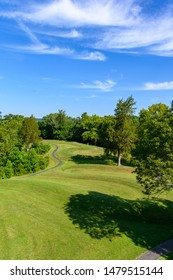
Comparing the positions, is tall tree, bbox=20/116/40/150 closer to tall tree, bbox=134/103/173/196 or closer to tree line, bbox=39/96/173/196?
tree line, bbox=39/96/173/196

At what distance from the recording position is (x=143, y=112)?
294ft

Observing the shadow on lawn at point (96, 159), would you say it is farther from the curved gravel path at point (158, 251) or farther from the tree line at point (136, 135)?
the curved gravel path at point (158, 251)

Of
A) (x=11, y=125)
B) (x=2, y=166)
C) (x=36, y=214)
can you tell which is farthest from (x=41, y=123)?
(x=36, y=214)

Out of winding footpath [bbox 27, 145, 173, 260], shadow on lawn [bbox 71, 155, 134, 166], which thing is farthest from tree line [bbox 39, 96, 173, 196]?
winding footpath [bbox 27, 145, 173, 260]

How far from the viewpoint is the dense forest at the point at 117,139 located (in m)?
23.9

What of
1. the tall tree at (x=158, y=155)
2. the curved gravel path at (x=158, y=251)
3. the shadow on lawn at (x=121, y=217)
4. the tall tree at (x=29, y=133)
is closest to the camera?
the curved gravel path at (x=158, y=251)

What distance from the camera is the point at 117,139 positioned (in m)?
66.7

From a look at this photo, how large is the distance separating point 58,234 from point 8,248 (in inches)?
186

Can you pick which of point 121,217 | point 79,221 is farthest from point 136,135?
point 79,221

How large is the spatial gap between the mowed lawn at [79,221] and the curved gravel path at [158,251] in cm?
52

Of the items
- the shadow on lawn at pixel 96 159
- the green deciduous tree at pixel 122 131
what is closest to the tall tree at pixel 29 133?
the shadow on lawn at pixel 96 159

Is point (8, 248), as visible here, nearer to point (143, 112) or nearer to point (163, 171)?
point (163, 171)

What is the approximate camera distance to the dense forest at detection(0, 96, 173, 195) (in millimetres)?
23938

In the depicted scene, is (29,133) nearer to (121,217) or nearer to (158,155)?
(121,217)
